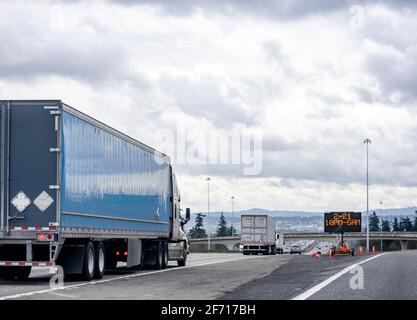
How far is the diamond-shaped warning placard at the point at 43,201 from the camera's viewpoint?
2180cm

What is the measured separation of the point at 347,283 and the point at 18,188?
8.50m

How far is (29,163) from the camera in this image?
867 inches

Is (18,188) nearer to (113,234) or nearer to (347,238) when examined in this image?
(113,234)

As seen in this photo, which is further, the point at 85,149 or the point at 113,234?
the point at 113,234

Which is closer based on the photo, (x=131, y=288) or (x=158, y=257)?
(x=131, y=288)

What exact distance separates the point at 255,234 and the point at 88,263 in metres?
49.4

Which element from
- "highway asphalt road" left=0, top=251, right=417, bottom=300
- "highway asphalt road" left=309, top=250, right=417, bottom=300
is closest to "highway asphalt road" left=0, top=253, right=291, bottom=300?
"highway asphalt road" left=0, top=251, right=417, bottom=300

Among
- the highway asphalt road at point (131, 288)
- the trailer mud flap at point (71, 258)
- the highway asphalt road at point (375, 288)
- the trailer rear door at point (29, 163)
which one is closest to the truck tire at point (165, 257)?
the highway asphalt road at point (131, 288)

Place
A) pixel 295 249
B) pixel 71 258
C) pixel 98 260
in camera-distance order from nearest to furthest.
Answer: pixel 71 258, pixel 98 260, pixel 295 249

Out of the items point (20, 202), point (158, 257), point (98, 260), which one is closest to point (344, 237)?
point (158, 257)

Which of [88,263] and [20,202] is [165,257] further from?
[20,202]
